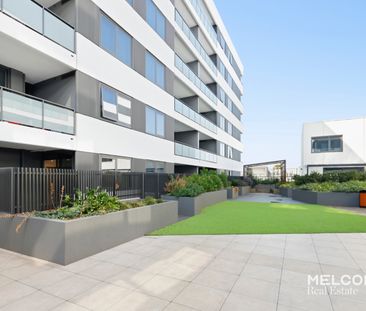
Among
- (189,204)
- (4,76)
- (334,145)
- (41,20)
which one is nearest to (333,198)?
(189,204)

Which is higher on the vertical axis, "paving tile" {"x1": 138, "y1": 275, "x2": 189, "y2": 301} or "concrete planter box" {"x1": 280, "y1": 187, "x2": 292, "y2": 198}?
"paving tile" {"x1": 138, "y1": 275, "x2": 189, "y2": 301}

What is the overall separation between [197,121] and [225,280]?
61.9 feet

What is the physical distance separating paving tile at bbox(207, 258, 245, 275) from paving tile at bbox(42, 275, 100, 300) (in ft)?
8.41

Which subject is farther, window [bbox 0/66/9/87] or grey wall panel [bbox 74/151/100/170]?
grey wall panel [bbox 74/151/100/170]

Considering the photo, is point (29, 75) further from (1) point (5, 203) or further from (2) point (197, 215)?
(2) point (197, 215)

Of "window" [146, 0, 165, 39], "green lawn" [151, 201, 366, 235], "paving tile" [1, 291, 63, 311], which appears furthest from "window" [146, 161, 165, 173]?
"paving tile" [1, 291, 63, 311]

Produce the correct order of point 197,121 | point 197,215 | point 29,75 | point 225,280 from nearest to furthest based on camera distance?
point 225,280, point 29,75, point 197,215, point 197,121

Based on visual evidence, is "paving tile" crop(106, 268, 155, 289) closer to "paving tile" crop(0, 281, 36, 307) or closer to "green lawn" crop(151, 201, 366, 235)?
"paving tile" crop(0, 281, 36, 307)

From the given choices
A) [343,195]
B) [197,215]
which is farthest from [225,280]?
[343,195]

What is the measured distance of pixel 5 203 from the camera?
268 inches

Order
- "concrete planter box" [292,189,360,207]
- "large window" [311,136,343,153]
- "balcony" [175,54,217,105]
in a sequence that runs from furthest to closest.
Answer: "large window" [311,136,343,153] → "balcony" [175,54,217,105] → "concrete planter box" [292,189,360,207]

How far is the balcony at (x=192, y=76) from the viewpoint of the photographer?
19.3 metres

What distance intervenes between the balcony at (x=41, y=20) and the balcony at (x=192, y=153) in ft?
34.9

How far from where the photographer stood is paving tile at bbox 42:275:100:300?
162 inches
